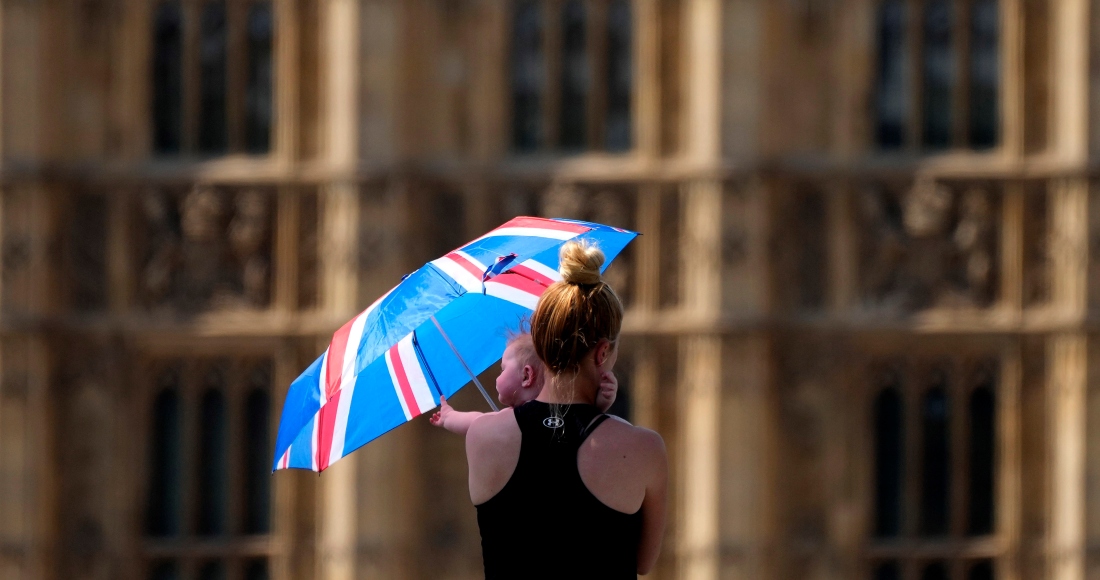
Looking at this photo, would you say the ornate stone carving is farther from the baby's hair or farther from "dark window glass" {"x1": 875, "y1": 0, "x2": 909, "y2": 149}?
the baby's hair

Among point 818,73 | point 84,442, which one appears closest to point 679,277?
point 818,73

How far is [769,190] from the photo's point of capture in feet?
41.9

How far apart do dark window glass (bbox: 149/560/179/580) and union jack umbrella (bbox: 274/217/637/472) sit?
939cm

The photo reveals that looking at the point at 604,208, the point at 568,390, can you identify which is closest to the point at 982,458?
the point at 604,208

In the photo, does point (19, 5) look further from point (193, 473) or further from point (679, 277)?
point (679, 277)

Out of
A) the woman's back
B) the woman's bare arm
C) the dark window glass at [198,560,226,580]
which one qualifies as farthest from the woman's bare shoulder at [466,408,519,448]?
the dark window glass at [198,560,226,580]

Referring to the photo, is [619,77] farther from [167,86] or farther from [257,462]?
[257,462]

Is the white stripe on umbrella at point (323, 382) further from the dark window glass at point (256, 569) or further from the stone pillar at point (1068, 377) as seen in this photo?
the stone pillar at point (1068, 377)

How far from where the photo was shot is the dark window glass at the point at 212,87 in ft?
43.4

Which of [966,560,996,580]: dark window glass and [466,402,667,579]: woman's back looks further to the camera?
[966,560,996,580]: dark window glass

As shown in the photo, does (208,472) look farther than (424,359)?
Yes

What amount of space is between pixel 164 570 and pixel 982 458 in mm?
6705

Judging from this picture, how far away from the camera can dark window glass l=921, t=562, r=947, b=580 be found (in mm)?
13242

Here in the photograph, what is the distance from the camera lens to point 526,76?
13.1 meters
